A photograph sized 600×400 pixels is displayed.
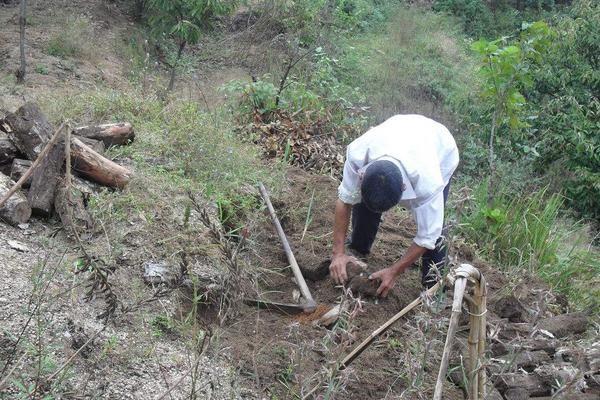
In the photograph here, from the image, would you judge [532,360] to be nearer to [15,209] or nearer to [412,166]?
[412,166]

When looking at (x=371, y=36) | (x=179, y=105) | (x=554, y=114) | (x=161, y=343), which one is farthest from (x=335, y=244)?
(x=371, y=36)

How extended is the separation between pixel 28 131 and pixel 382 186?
81.8 inches

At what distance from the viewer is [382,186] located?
344cm

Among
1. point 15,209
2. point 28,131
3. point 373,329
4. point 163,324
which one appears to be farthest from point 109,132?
point 373,329

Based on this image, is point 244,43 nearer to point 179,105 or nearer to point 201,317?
point 179,105

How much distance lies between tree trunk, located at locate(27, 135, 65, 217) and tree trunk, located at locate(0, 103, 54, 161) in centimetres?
26

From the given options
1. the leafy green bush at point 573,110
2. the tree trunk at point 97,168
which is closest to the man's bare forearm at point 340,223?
the tree trunk at point 97,168

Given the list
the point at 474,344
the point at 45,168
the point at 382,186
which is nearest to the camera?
the point at 474,344

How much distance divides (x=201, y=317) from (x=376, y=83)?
1280cm

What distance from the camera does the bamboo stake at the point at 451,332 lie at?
1.87m

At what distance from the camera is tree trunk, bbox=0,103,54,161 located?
164 inches

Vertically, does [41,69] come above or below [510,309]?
below

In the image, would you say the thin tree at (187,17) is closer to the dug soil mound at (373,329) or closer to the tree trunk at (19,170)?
the dug soil mound at (373,329)

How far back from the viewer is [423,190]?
11.9ft
